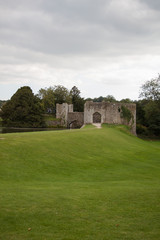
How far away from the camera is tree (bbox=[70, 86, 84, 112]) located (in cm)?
8425

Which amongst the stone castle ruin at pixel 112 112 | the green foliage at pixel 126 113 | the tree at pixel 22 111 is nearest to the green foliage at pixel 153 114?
the stone castle ruin at pixel 112 112

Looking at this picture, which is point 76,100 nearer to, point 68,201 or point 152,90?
point 152,90

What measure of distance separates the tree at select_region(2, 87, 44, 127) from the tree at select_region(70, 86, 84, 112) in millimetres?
24322

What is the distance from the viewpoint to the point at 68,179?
10.7 m

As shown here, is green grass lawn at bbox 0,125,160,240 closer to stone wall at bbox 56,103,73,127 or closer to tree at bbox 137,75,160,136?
tree at bbox 137,75,160,136

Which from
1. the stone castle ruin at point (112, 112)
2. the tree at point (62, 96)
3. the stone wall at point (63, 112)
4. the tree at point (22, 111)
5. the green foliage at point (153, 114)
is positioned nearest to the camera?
the stone castle ruin at point (112, 112)

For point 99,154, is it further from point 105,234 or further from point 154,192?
point 105,234

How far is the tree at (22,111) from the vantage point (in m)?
58.6

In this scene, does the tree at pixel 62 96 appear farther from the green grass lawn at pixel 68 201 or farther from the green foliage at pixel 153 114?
the green grass lawn at pixel 68 201

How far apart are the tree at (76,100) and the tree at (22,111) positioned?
24.3 m

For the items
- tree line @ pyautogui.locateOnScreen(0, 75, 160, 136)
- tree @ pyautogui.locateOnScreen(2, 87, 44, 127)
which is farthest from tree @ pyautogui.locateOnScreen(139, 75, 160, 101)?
tree @ pyautogui.locateOnScreen(2, 87, 44, 127)

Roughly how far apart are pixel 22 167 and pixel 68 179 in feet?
7.63

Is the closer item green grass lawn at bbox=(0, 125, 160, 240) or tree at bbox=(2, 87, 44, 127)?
green grass lawn at bbox=(0, 125, 160, 240)

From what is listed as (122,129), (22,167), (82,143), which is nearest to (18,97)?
(122,129)
